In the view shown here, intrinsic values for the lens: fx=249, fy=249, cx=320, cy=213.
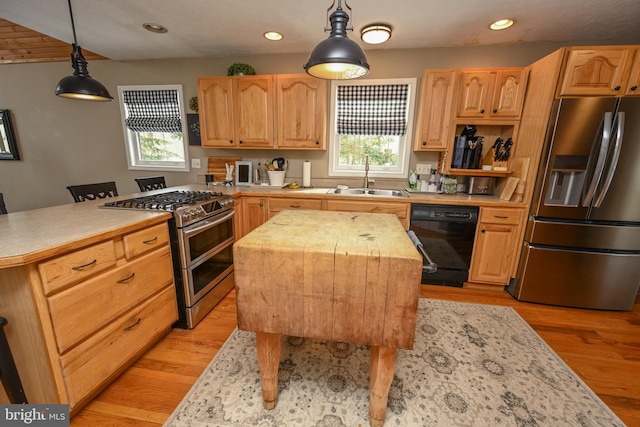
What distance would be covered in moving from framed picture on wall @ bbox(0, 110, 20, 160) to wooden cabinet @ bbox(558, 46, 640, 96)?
659cm

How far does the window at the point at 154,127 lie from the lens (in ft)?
10.9

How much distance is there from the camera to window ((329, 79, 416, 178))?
9.64 feet

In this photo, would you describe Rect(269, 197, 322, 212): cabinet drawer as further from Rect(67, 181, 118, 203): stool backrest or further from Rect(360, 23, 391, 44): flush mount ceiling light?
Rect(360, 23, 391, 44): flush mount ceiling light

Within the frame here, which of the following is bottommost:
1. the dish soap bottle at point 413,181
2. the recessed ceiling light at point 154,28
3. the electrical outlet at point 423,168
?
the dish soap bottle at point 413,181

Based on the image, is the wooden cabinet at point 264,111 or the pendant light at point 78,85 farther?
the wooden cabinet at point 264,111

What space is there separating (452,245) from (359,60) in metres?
2.07

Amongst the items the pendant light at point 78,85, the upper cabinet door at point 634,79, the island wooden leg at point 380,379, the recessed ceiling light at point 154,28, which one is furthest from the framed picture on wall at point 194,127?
the upper cabinet door at point 634,79

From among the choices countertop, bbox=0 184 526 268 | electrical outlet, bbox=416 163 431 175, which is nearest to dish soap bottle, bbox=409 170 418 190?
electrical outlet, bbox=416 163 431 175

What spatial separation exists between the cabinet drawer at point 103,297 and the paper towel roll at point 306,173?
1.80 meters

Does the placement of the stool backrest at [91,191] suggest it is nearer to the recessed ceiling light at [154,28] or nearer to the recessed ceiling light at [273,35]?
the recessed ceiling light at [154,28]

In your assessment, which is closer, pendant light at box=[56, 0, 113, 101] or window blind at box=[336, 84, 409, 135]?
pendant light at box=[56, 0, 113, 101]

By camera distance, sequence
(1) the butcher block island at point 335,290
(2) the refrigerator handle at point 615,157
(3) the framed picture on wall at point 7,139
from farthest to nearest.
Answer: (3) the framed picture on wall at point 7,139, (2) the refrigerator handle at point 615,157, (1) the butcher block island at point 335,290

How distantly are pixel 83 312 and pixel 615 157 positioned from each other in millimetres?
3708

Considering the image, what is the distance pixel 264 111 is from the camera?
2.89 metres
